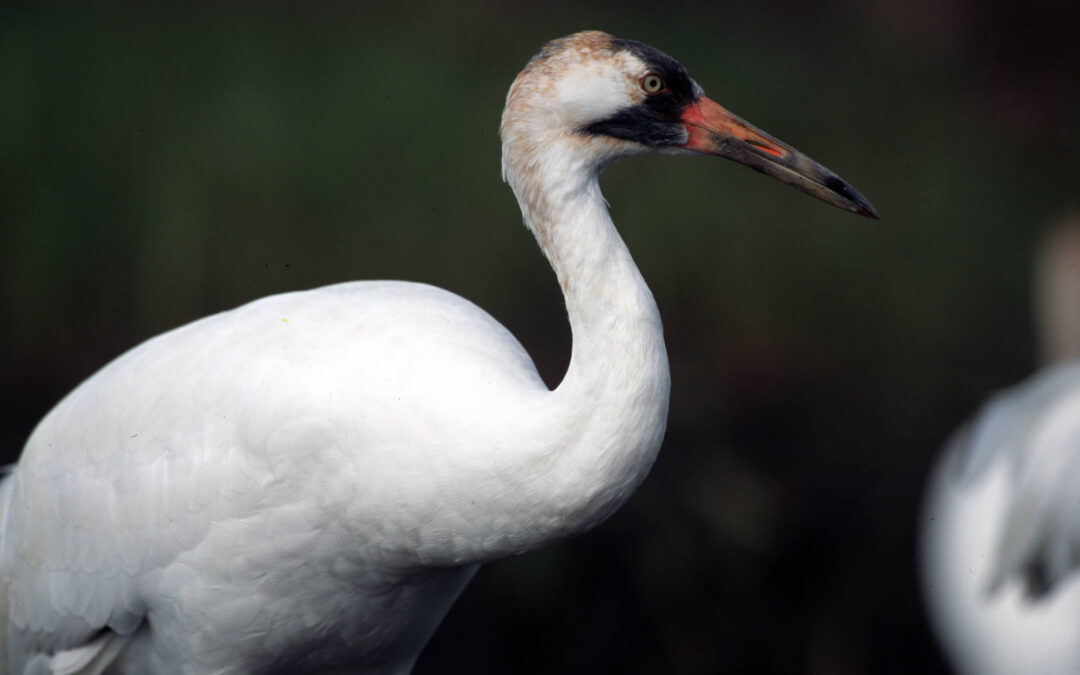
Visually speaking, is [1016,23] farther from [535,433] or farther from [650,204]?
[535,433]

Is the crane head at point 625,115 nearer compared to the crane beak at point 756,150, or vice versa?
the crane head at point 625,115

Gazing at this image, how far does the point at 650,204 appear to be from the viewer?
6.46m

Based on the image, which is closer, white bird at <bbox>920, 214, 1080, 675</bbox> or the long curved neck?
the long curved neck

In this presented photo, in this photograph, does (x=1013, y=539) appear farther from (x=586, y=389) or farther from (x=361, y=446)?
(x=361, y=446)

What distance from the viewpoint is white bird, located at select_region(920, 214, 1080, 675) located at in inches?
150

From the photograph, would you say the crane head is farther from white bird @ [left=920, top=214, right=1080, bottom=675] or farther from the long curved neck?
white bird @ [left=920, top=214, right=1080, bottom=675]

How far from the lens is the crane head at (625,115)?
2.45 m

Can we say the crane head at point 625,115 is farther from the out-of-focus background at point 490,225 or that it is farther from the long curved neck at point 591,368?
the out-of-focus background at point 490,225

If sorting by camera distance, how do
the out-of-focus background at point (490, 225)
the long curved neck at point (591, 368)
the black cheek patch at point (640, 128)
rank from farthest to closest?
the out-of-focus background at point (490, 225) < the black cheek patch at point (640, 128) < the long curved neck at point (591, 368)

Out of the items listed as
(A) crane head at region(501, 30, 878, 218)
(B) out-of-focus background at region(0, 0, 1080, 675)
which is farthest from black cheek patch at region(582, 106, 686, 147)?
(B) out-of-focus background at region(0, 0, 1080, 675)

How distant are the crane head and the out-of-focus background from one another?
2864mm

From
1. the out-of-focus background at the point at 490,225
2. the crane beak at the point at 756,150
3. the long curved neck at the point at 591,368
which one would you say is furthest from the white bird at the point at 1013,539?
the long curved neck at the point at 591,368

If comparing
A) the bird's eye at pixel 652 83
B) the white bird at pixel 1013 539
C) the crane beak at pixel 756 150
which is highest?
the bird's eye at pixel 652 83

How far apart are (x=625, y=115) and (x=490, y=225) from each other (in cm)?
399
